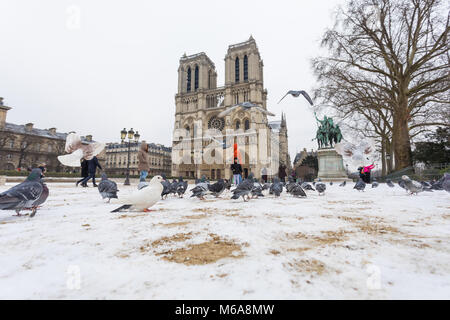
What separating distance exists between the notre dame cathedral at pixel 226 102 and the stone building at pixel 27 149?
25.1m

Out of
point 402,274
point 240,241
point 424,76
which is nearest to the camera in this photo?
point 402,274

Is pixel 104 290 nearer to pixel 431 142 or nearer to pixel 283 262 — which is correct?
pixel 283 262

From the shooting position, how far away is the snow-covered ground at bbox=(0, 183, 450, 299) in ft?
3.53

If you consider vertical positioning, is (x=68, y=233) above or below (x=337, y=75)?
below

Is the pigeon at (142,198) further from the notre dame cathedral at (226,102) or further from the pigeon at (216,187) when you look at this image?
the notre dame cathedral at (226,102)

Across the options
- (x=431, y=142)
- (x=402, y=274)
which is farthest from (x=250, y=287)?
(x=431, y=142)

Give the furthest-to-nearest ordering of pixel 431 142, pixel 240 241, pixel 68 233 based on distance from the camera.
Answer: pixel 431 142
pixel 68 233
pixel 240 241

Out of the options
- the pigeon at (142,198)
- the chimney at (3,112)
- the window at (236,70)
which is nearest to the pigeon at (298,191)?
the pigeon at (142,198)

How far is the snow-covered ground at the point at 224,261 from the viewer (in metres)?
1.08

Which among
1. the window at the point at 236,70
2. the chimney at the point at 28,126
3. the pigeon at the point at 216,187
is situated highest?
the window at the point at 236,70

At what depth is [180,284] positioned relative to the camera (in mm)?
1141

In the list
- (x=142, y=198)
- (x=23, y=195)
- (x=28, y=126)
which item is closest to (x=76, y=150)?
(x=23, y=195)
